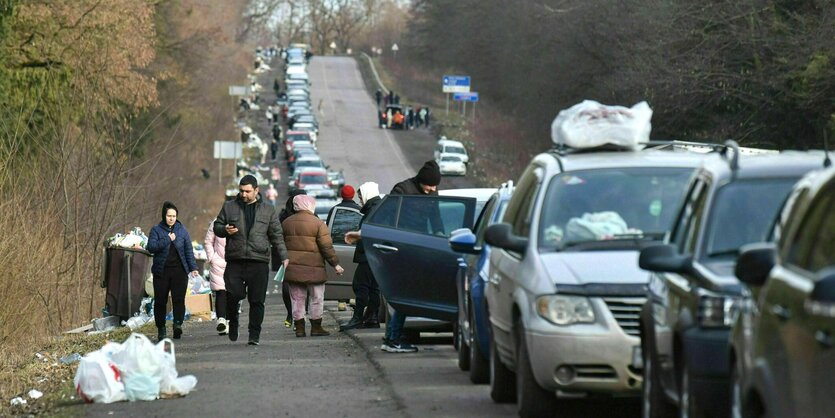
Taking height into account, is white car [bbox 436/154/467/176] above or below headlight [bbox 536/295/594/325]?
below

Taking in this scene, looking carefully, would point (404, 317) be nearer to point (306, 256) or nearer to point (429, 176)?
point (429, 176)

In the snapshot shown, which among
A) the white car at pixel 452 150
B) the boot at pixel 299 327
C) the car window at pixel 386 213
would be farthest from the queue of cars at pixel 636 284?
the white car at pixel 452 150

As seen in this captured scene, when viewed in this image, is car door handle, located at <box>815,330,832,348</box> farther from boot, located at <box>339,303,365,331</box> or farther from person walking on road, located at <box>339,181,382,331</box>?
boot, located at <box>339,303,365,331</box>

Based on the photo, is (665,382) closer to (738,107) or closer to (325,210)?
(325,210)

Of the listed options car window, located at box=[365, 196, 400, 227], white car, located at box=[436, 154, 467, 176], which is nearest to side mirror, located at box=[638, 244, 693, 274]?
car window, located at box=[365, 196, 400, 227]

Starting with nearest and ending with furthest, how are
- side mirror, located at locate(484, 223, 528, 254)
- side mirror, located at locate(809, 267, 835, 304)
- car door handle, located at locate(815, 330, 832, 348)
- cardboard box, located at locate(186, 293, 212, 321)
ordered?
side mirror, located at locate(809, 267, 835, 304), car door handle, located at locate(815, 330, 832, 348), side mirror, located at locate(484, 223, 528, 254), cardboard box, located at locate(186, 293, 212, 321)

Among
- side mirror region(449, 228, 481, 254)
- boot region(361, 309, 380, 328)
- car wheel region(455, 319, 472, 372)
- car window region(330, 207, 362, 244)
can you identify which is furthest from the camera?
car window region(330, 207, 362, 244)

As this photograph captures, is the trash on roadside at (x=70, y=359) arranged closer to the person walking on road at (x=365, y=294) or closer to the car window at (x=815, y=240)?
the person walking on road at (x=365, y=294)

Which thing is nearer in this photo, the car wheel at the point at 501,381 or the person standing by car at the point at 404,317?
the car wheel at the point at 501,381

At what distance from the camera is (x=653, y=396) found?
898cm

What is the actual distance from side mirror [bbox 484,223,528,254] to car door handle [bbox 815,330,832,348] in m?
5.17

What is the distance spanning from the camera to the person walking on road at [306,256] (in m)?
18.5

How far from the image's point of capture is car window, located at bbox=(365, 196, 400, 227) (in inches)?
629

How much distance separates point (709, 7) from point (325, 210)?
12.6m
